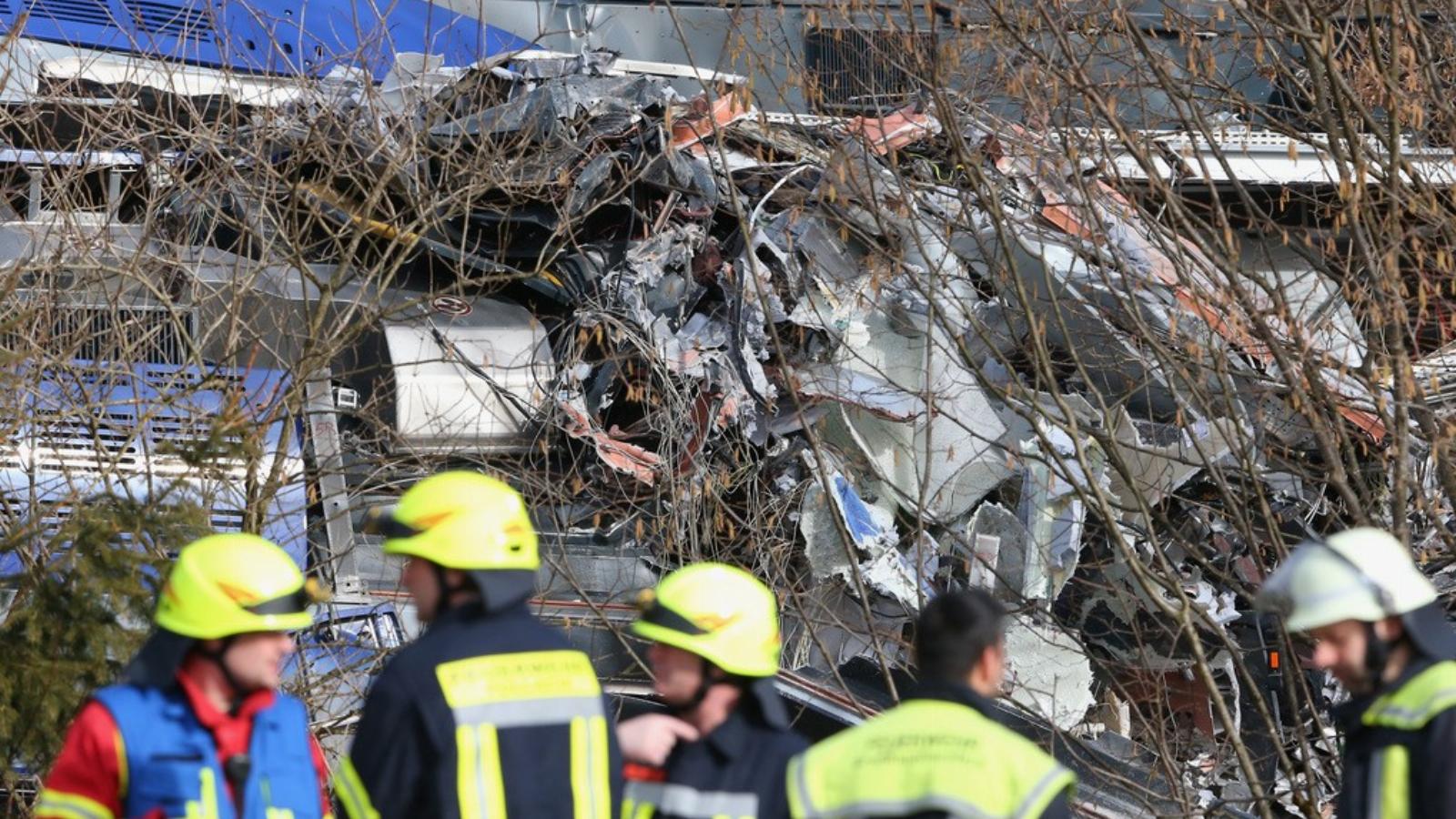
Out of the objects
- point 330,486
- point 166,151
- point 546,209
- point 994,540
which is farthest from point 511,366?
point 994,540

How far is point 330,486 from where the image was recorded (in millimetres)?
8453

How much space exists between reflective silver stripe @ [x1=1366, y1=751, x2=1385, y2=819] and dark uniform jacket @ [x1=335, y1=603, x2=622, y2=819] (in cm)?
140

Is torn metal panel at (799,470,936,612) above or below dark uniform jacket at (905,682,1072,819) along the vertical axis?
below

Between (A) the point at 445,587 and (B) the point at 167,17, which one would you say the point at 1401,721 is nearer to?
(A) the point at 445,587

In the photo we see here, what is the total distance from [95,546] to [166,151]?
11.7 ft

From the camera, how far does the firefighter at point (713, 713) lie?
3.15 metres

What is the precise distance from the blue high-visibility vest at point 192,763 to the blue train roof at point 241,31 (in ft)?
19.1

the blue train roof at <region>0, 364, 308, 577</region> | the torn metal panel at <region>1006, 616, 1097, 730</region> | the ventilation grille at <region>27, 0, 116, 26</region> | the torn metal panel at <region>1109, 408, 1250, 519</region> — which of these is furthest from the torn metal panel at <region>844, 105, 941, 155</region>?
the ventilation grille at <region>27, 0, 116, 26</region>

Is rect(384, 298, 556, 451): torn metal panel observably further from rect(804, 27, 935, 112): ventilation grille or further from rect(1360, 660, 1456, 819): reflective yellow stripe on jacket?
rect(1360, 660, 1456, 819): reflective yellow stripe on jacket

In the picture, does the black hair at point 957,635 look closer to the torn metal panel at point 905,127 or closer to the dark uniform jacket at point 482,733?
the dark uniform jacket at point 482,733

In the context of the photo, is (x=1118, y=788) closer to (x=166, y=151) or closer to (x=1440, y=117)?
(x=1440, y=117)

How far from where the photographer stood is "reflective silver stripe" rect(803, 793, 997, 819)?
9.00 feet

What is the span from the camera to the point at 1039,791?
2.79 m

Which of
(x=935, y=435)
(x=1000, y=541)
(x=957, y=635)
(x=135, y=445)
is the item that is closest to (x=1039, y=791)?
(x=957, y=635)
